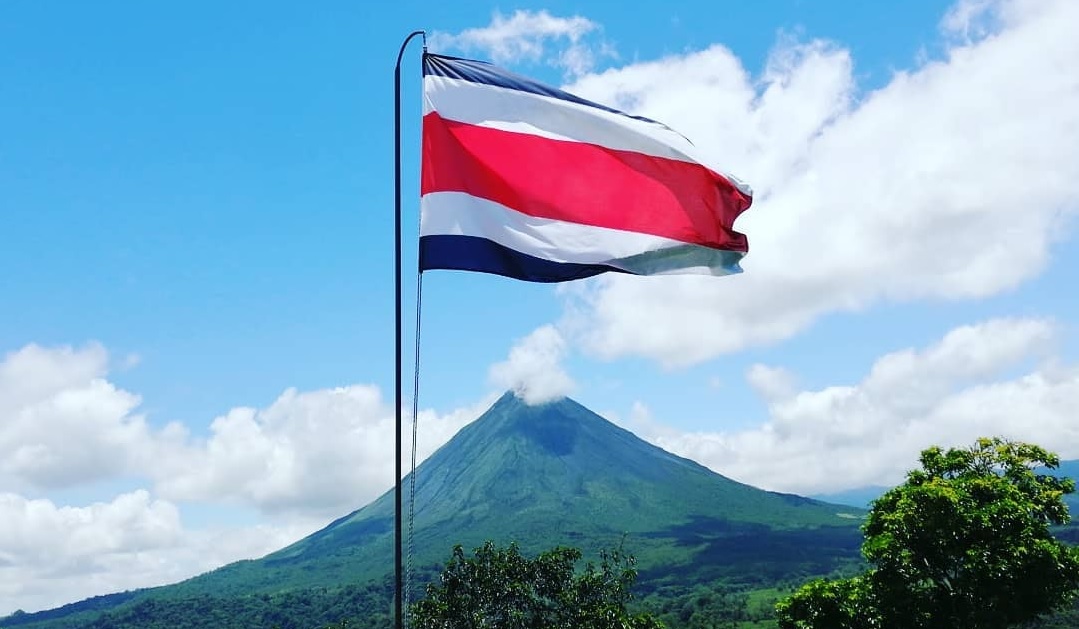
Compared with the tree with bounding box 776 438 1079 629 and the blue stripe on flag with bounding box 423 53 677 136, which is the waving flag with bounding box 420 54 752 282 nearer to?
the blue stripe on flag with bounding box 423 53 677 136

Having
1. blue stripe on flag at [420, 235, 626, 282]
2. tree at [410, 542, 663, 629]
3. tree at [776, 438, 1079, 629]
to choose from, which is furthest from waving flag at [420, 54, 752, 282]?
tree at [410, 542, 663, 629]

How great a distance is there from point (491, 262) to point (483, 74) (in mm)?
2099

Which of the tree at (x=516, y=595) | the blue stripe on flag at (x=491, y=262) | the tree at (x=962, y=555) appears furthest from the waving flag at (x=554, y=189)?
the tree at (x=516, y=595)

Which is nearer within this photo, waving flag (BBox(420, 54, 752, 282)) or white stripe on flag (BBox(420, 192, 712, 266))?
white stripe on flag (BBox(420, 192, 712, 266))

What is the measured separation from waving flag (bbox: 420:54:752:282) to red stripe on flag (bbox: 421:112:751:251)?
11mm

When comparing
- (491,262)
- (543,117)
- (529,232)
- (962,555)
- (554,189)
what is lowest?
(962,555)

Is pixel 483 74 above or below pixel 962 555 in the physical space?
above

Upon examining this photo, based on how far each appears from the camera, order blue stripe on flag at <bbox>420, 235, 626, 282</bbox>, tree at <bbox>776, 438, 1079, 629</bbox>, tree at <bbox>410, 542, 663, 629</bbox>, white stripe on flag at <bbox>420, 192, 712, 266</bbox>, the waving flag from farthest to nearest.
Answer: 1. tree at <bbox>410, 542, 663, 629</bbox>
2. tree at <bbox>776, 438, 1079, 629</bbox>
3. the waving flag
4. white stripe on flag at <bbox>420, 192, 712, 266</bbox>
5. blue stripe on flag at <bbox>420, 235, 626, 282</bbox>

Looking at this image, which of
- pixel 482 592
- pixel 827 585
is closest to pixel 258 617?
pixel 482 592

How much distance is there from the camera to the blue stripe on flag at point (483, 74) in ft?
32.9

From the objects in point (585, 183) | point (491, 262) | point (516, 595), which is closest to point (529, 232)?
point (491, 262)

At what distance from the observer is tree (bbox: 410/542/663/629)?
1860 inches

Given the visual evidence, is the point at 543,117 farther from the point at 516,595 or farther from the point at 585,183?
the point at 516,595

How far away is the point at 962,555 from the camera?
23.9m
